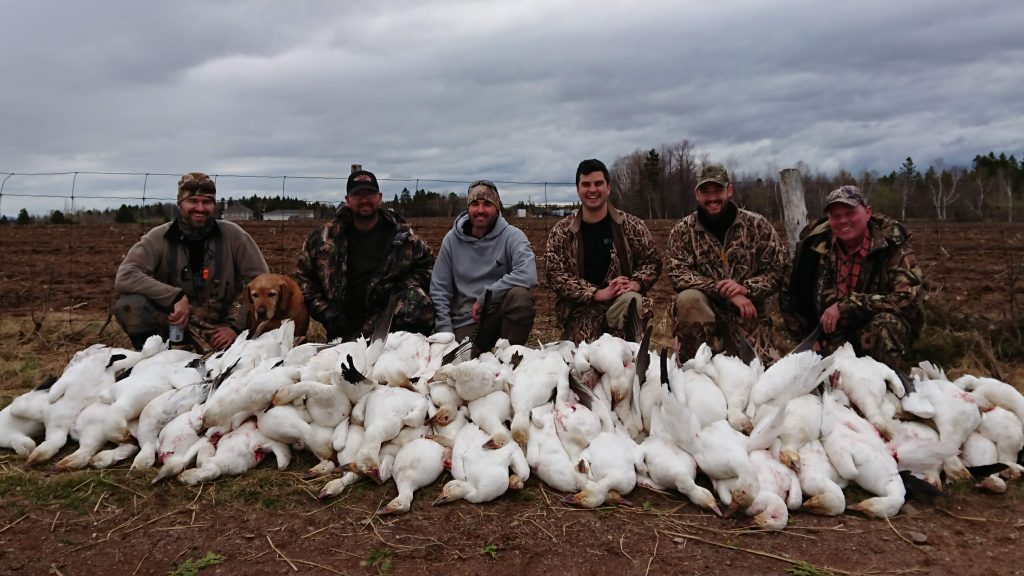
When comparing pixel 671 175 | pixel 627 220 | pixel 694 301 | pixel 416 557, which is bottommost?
pixel 416 557

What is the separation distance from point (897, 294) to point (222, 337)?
549 centimetres

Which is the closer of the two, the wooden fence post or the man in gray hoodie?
the man in gray hoodie

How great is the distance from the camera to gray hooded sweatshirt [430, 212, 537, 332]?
6.14m

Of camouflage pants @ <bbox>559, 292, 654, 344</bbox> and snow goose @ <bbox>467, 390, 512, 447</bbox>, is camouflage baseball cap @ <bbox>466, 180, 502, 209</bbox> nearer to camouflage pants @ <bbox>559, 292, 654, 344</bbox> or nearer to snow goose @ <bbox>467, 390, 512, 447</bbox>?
camouflage pants @ <bbox>559, 292, 654, 344</bbox>

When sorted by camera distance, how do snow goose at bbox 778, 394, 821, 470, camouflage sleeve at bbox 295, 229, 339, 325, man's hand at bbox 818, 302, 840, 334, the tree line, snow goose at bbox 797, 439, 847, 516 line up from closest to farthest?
snow goose at bbox 797, 439, 847, 516
snow goose at bbox 778, 394, 821, 470
man's hand at bbox 818, 302, 840, 334
camouflage sleeve at bbox 295, 229, 339, 325
the tree line

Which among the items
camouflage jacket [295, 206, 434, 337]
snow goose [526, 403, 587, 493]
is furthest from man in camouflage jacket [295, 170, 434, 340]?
snow goose [526, 403, 587, 493]

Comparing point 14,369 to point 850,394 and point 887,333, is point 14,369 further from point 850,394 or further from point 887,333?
point 887,333

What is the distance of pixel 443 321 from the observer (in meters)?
6.09

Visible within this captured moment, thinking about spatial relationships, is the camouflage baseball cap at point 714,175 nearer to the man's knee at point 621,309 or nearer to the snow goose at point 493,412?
the man's knee at point 621,309

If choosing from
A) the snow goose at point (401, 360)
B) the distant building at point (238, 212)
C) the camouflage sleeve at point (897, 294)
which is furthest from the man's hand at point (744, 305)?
the distant building at point (238, 212)

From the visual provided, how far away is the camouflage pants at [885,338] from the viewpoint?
5121mm

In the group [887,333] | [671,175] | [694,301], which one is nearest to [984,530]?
[887,333]

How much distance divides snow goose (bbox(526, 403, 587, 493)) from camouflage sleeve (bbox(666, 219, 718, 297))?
2.40 m

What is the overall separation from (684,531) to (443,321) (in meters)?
3.18
